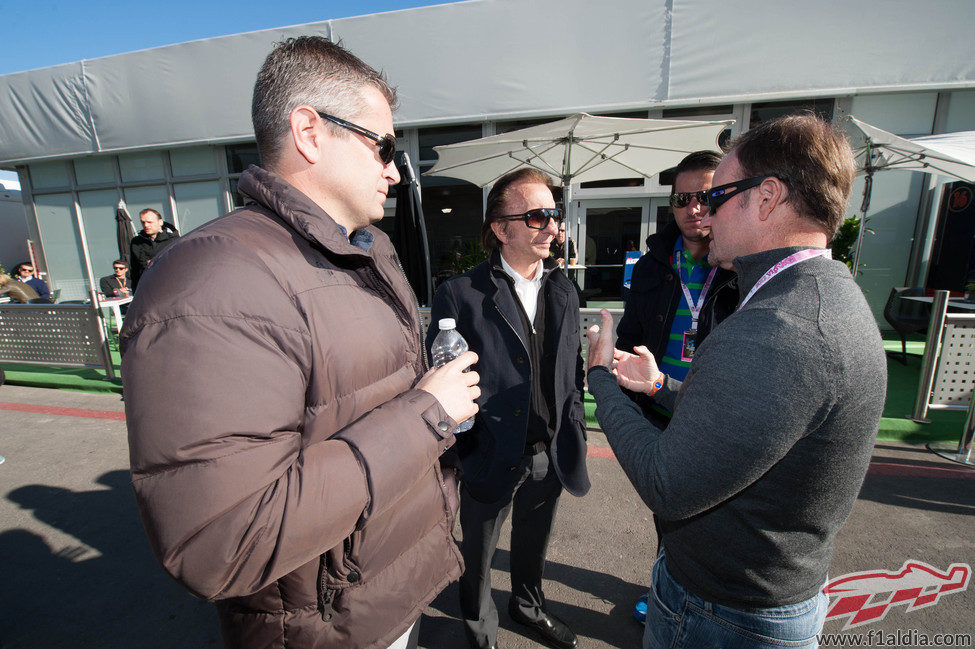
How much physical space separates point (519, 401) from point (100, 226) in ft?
46.7

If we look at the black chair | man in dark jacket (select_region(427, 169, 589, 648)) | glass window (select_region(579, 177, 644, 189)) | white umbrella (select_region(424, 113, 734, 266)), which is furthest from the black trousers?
glass window (select_region(579, 177, 644, 189))

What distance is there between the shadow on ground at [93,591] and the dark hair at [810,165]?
10.9 ft

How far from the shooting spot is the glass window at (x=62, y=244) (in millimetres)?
11383

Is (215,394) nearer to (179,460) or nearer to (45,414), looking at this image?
(179,460)

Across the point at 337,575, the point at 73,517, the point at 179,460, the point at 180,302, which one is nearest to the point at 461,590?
the point at 337,575

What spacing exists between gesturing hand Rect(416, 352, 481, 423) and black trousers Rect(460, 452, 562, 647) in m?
1.07

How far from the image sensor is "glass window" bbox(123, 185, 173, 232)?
420 inches

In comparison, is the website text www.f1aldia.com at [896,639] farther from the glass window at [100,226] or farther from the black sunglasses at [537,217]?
the glass window at [100,226]

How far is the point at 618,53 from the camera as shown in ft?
25.7

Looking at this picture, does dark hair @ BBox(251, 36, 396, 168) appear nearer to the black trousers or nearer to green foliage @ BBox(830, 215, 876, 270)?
the black trousers

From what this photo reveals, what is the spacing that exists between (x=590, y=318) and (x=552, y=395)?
2936mm

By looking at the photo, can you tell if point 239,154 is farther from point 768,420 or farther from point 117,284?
point 768,420

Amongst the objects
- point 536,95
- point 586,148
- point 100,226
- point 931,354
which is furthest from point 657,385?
point 100,226

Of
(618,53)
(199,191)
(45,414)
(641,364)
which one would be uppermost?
(618,53)
